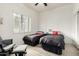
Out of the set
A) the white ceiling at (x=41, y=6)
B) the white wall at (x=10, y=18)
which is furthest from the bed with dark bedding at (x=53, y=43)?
the white ceiling at (x=41, y=6)

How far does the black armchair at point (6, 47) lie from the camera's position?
1623mm

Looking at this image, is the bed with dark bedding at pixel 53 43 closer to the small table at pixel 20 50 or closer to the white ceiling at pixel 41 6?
the small table at pixel 20 50

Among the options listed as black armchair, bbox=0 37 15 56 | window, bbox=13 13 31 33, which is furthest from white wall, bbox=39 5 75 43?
black armchair, bbox=0 37 15 56

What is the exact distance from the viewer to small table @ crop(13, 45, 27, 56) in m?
1.64

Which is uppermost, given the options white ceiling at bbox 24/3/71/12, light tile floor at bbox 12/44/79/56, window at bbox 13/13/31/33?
white ceiling at bbox 24/3/71/12

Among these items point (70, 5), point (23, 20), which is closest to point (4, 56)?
point (23, 20)

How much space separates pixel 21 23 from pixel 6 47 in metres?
0.45

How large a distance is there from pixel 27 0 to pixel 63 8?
60 cm

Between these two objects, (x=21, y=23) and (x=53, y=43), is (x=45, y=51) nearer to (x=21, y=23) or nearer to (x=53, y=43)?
(x=53, y=43)

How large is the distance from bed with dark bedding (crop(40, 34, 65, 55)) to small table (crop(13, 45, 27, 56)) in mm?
309

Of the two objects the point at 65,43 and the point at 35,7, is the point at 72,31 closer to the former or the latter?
the point at 65,43

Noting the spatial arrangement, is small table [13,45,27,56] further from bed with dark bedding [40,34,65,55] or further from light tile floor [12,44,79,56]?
bed with dark bedding [40,34,65,55]

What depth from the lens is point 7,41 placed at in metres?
1.67

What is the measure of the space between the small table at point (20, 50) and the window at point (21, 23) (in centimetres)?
26
